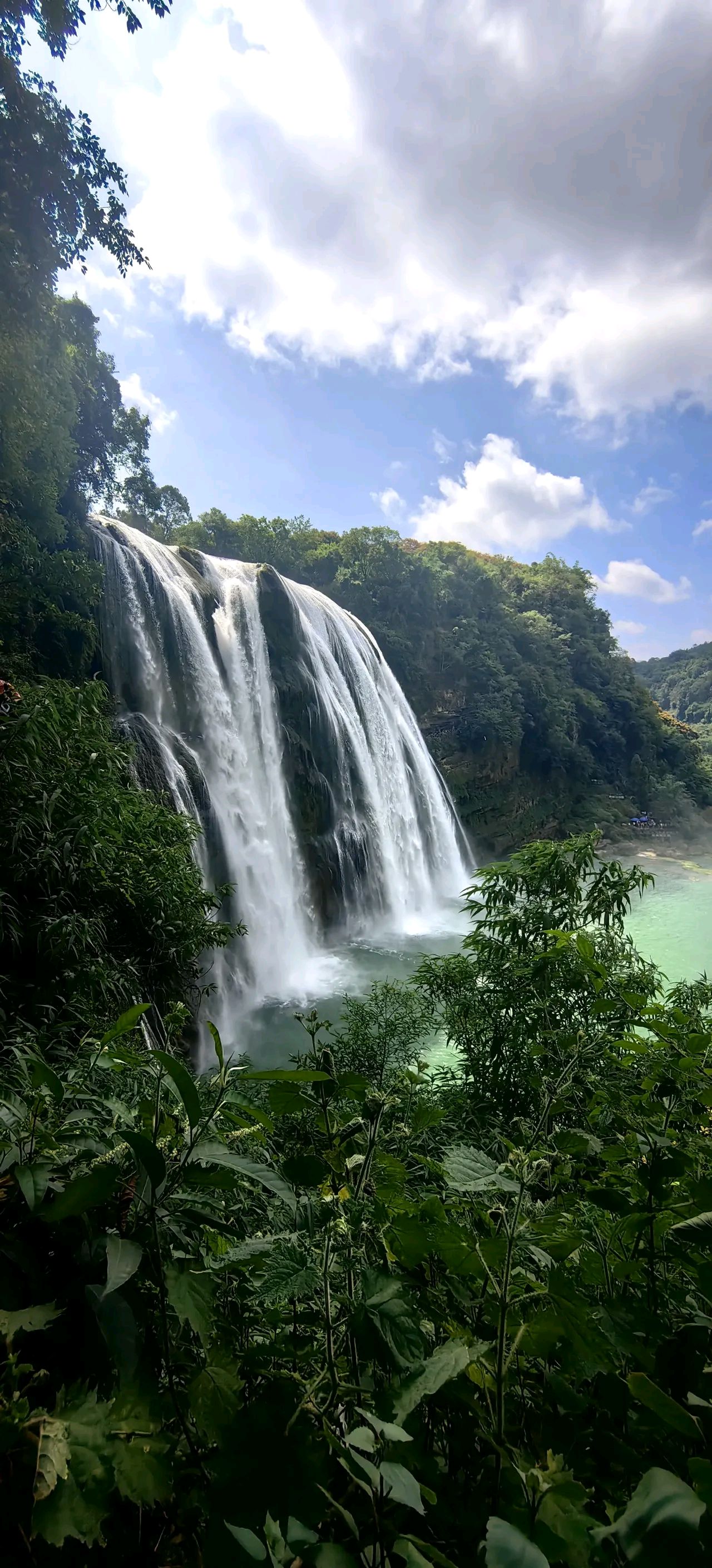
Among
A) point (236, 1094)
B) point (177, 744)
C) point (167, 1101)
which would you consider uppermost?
point (177, 744)

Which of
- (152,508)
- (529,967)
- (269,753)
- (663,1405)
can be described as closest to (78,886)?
(529,967)

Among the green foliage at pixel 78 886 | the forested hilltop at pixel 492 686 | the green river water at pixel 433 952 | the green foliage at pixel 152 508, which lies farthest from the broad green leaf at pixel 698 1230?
the forested hilltop at pixel 492 686

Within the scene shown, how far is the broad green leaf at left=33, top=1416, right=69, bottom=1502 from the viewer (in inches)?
19.6

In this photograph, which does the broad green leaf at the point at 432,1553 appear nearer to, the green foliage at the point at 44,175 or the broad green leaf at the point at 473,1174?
the broad green leaf at the point at 473,1174

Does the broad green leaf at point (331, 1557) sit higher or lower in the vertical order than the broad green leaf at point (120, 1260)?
lower

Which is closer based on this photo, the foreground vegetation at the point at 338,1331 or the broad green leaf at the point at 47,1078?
the foreground vegetation at the point at 338,1331

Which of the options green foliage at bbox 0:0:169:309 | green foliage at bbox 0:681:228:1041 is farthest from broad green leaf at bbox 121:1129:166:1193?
green foliage at bbox 0:0:169:309

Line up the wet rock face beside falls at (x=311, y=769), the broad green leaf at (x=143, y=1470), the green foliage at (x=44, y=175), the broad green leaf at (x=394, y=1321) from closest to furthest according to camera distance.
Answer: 1. the broad green leaf at (x=143, y=1470)
2. the broad green leaf at (x=394, y=1321)
3. the green foliage at (x=44, y=175)
4. the wet rock face beside falls at (x=311, y=769)

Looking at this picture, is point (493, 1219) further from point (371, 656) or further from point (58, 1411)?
point (371, 656)

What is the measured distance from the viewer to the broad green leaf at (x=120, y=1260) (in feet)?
1.99

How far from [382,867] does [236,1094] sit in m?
14.6

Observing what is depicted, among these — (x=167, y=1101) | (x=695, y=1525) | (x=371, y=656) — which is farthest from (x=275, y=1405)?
(x=371, y=656)

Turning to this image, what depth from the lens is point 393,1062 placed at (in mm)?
5074

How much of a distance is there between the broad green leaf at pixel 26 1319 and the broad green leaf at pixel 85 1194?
0.07 m
